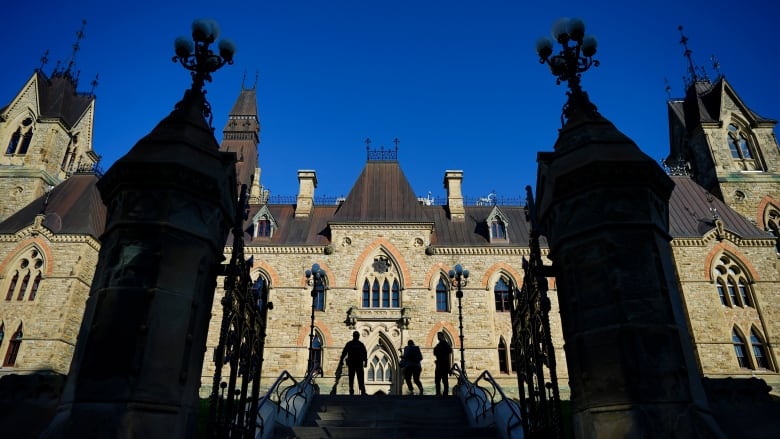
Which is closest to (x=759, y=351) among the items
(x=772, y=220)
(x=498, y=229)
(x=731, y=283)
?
(x=731, y=283)

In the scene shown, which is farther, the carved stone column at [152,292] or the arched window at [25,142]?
the arched window at [25,142]

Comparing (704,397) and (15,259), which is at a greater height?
(15,259)

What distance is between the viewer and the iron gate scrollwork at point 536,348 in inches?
208

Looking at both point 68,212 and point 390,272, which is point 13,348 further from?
point 390,272

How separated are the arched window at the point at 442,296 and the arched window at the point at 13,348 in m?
18.6

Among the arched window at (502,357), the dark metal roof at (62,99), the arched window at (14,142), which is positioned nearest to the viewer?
the arched window at (502,357)

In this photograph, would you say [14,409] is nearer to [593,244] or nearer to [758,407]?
[593,244]

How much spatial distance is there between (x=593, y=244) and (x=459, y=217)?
2238cm

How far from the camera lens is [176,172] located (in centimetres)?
512

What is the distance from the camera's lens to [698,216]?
83.9ft

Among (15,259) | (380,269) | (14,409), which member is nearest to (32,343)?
(15,259)

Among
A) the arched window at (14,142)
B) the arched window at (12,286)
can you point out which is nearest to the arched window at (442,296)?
the arched window at (12,286)

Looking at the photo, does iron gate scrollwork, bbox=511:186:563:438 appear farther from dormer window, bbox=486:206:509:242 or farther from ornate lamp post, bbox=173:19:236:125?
dormer window, bbox=486:206:509:242

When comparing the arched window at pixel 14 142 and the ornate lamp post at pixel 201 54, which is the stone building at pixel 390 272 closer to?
the arched window at pixel 14 142
